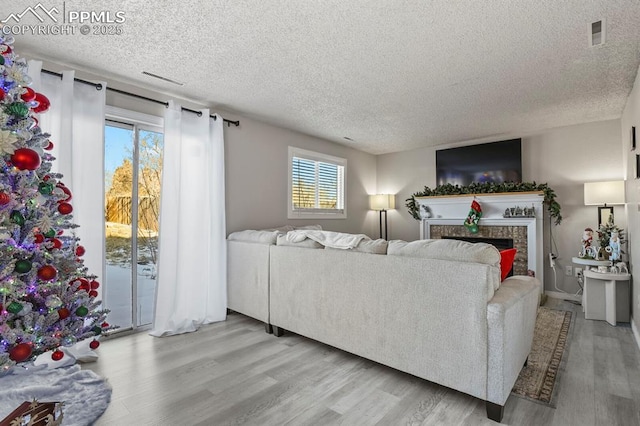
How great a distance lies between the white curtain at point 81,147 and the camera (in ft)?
8.24

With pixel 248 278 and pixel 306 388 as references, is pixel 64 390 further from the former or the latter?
pixel 248 278

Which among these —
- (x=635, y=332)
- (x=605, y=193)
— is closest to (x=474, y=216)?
(x=605, y=193)

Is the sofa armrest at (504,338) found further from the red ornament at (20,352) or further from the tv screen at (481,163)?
the tv screen at (481,163)

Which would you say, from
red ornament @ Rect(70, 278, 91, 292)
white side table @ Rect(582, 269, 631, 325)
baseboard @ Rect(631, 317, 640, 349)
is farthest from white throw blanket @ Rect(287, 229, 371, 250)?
white side table @ Rect(582, 269, 631, 325)

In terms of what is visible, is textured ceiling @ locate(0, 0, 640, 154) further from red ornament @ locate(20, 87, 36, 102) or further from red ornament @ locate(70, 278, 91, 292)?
red ornament @ locate(70, 278, 91, 292)

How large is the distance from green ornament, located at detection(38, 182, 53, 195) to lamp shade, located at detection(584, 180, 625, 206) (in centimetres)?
526

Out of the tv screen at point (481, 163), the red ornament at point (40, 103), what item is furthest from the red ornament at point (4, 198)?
the tv screen at point (481, 163)

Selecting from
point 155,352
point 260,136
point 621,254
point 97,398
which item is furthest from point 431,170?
point 97,398

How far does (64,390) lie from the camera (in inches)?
78.4

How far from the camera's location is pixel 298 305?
2.76m

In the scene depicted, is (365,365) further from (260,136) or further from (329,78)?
(260,136)

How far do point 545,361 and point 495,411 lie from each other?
1.06 m

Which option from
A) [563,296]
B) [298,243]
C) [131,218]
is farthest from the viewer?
[563,296]

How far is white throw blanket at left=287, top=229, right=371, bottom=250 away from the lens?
2453 mm
